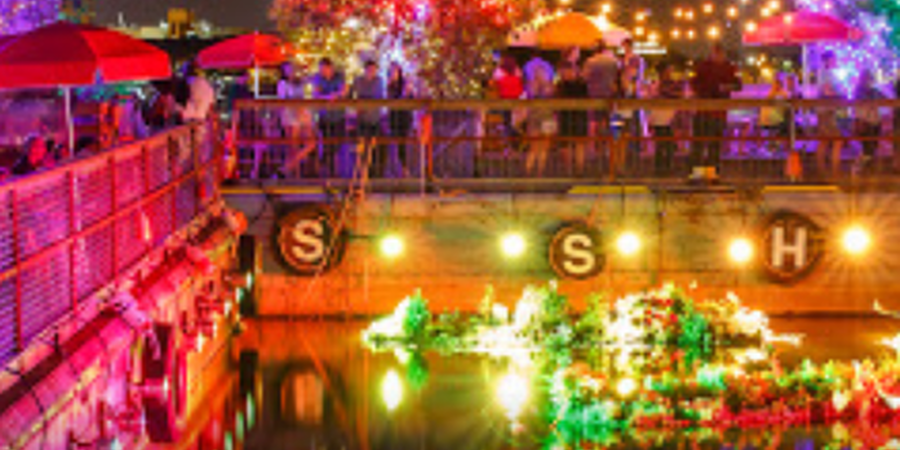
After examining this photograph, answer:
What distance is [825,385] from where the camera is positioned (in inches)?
587

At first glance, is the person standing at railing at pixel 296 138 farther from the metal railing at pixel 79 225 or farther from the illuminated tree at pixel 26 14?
the illuminated tree at pixel 26 14

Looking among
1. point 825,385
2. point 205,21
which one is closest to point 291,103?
point 825,385

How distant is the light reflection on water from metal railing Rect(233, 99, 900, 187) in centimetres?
245

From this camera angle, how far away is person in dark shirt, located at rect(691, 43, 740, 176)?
20.7 metres

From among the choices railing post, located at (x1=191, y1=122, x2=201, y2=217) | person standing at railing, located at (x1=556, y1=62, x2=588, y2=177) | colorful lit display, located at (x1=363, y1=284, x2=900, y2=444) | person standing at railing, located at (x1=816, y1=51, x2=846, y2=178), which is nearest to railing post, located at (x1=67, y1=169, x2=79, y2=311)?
colorful lit display, located at (x1=363, y1=284, x2=900, y2=444)

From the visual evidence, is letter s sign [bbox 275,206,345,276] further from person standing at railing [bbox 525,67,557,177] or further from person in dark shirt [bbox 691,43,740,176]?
person in dark shirt [bbox 691,43,740,176]

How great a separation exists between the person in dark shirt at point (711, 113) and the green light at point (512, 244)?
260 centimetres

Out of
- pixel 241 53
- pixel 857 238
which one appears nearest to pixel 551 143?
pixel 857 238

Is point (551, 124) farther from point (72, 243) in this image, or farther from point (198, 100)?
point (72, 243)

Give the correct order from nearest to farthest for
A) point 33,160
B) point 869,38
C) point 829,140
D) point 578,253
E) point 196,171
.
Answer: point 33,160 < point 196,171 < point 578,253 < point 829,140 < point 869,38

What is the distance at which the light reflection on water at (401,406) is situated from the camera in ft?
44.0

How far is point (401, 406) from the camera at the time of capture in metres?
14.9

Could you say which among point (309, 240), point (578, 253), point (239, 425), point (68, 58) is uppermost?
point (68, 58)

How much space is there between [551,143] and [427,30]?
4.73 metres
